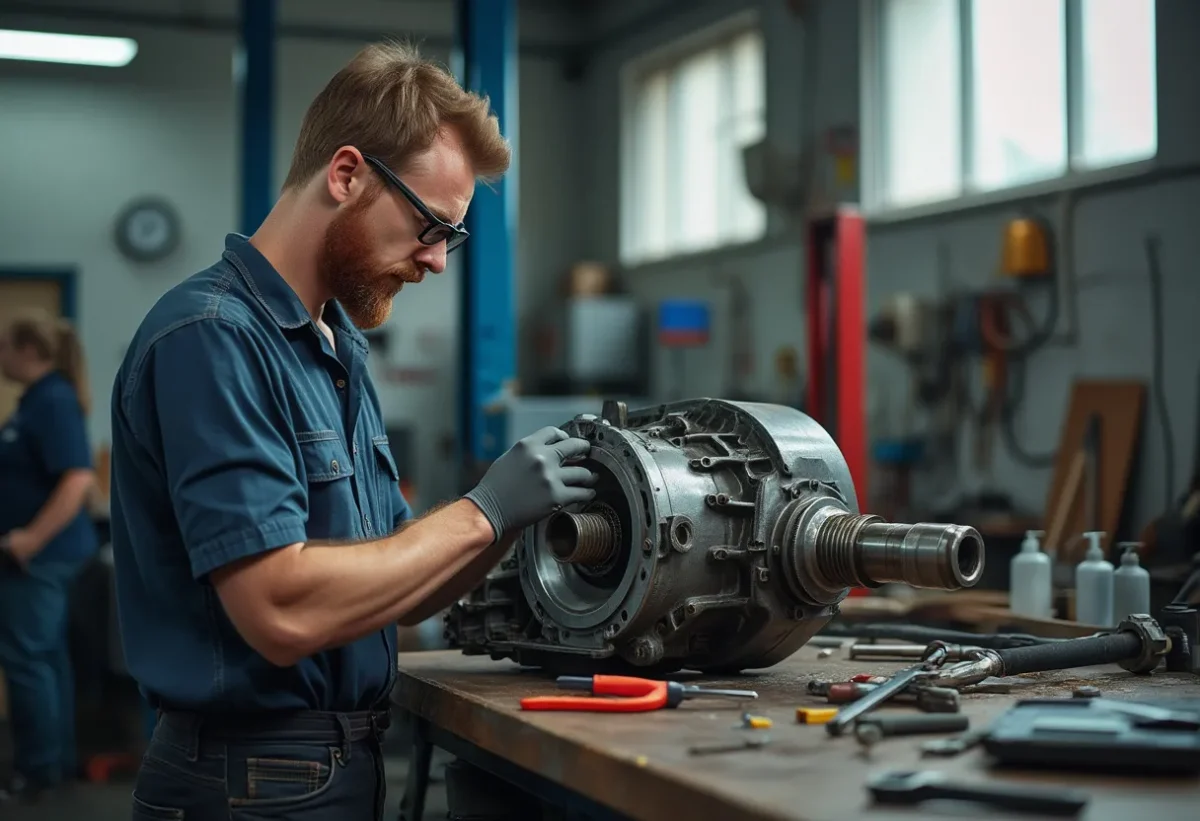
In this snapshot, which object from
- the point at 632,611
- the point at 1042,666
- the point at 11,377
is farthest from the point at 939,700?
the point at 11,377

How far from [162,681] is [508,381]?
368cm

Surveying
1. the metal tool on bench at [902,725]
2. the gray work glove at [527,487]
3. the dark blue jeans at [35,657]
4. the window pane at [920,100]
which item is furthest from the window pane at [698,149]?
the metal tool on bench at [902,725]

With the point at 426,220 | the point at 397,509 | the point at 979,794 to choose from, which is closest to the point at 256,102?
the point at 397,509

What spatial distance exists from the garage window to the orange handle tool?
6303mm

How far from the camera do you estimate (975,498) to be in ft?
19.2

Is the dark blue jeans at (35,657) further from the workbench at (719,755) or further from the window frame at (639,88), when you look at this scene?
the window frame at (639,88)

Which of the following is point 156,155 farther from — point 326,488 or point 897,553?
point 897,553

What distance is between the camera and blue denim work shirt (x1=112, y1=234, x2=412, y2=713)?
1420 millimetres

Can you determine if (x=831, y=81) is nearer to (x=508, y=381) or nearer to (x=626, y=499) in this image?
(x=508, y=381)

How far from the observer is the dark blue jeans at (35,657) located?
453 cm

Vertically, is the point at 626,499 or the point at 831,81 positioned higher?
the point at 831,81

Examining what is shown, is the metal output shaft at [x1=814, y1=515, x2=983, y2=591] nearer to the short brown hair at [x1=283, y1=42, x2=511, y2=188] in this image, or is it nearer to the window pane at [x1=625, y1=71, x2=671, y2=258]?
the short brown hair at [x1=283, y1=42, x2=511, y2=188]

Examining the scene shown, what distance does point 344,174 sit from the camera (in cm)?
166

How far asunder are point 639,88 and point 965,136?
3.73m
